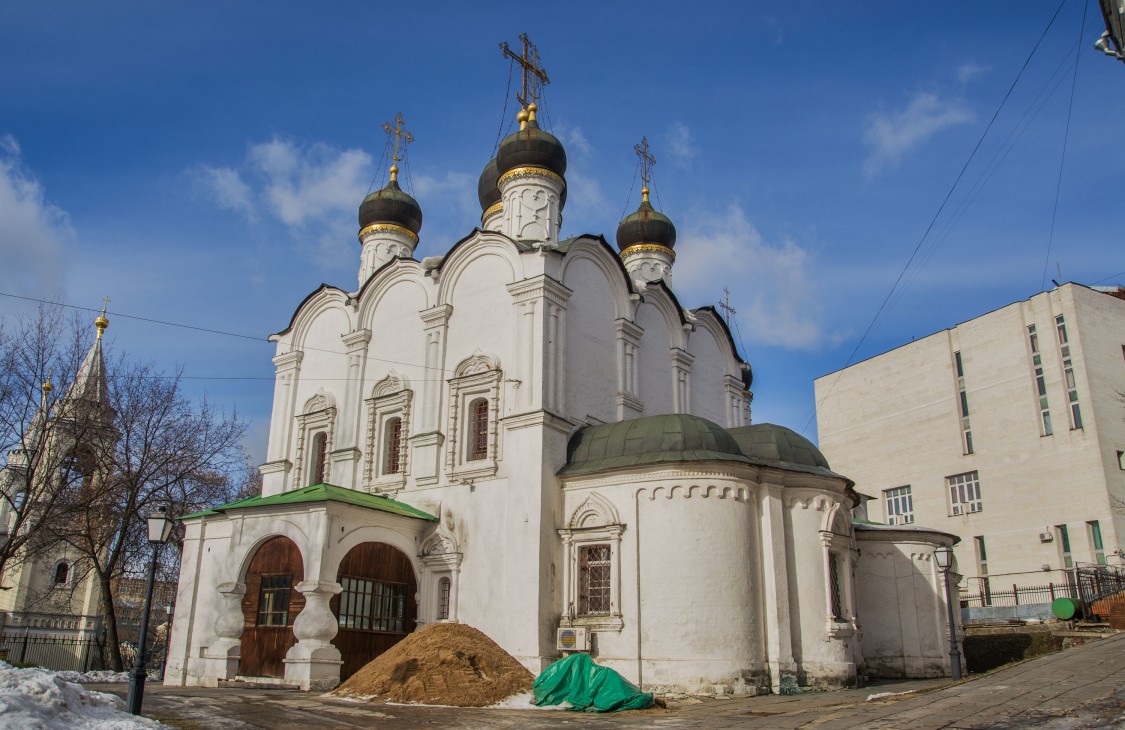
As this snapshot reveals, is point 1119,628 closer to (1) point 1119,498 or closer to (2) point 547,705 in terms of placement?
(1) point 1119,498

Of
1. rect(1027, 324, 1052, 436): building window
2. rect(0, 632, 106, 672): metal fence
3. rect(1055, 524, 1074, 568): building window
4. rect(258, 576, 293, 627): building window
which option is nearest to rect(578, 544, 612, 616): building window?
rect(258, 576, 293, 627): building window

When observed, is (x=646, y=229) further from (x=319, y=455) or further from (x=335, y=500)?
(x=335, y=500)

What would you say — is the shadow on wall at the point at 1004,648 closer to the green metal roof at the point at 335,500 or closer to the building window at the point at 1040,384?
the building window at the point at 1040,384

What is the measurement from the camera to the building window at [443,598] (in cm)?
1653

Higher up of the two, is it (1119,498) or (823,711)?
(1119,498)

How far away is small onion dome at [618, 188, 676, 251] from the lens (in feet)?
79.2

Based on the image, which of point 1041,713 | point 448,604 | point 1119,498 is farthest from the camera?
point 1119,498

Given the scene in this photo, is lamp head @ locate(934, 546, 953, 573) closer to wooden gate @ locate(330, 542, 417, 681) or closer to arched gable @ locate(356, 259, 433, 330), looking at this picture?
wooden gate @ locate(330, 542, 417, 681)

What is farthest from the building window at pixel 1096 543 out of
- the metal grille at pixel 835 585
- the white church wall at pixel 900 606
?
the metal grille at pixel 835 585

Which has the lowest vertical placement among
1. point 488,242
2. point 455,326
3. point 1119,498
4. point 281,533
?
point 281,533

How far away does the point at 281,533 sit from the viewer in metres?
15.5

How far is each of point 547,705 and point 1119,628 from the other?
549 inches

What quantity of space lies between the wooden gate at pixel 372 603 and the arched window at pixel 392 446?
2.61m

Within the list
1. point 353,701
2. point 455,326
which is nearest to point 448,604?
point 353,701
